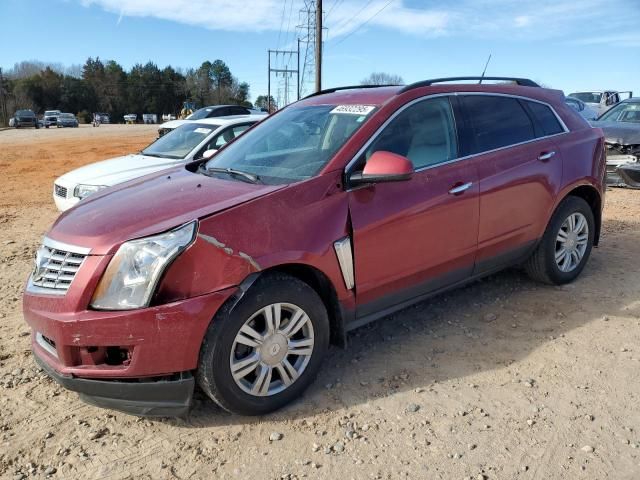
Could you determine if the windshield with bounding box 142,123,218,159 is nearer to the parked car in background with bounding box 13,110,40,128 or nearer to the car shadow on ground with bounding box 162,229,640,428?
the car shadow on ground with bounding box 162,229,640,428

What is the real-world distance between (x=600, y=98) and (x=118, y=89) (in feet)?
282

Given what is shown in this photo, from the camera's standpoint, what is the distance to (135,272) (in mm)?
2656

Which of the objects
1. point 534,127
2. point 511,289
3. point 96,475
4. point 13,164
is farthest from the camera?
point 13,164

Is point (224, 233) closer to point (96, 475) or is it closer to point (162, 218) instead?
point (162, 218)

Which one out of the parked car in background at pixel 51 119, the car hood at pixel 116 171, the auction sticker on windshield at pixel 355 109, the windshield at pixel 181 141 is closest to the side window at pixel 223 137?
Answer: the windshield at pixel 181 141

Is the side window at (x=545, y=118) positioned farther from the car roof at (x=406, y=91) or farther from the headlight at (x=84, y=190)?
the headlight at (x=84, y=190)

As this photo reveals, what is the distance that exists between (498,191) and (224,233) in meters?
2.24

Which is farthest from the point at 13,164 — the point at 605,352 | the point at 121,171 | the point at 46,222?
the point at 605,352

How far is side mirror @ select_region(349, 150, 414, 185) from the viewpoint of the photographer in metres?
3.14

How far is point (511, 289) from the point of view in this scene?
4.88m

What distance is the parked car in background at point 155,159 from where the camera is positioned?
7172mm

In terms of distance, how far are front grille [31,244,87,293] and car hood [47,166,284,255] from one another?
2.9 inches

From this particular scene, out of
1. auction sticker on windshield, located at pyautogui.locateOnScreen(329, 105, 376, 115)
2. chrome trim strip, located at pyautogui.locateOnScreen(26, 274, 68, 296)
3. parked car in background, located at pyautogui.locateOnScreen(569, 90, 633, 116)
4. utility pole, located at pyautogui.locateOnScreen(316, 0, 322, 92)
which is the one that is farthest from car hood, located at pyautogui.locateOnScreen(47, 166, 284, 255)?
utility pole, located at pyautogui.locateOnScreen(316, 0, 322, 92)

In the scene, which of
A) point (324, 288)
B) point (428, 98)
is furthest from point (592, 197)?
point (324, 288)
